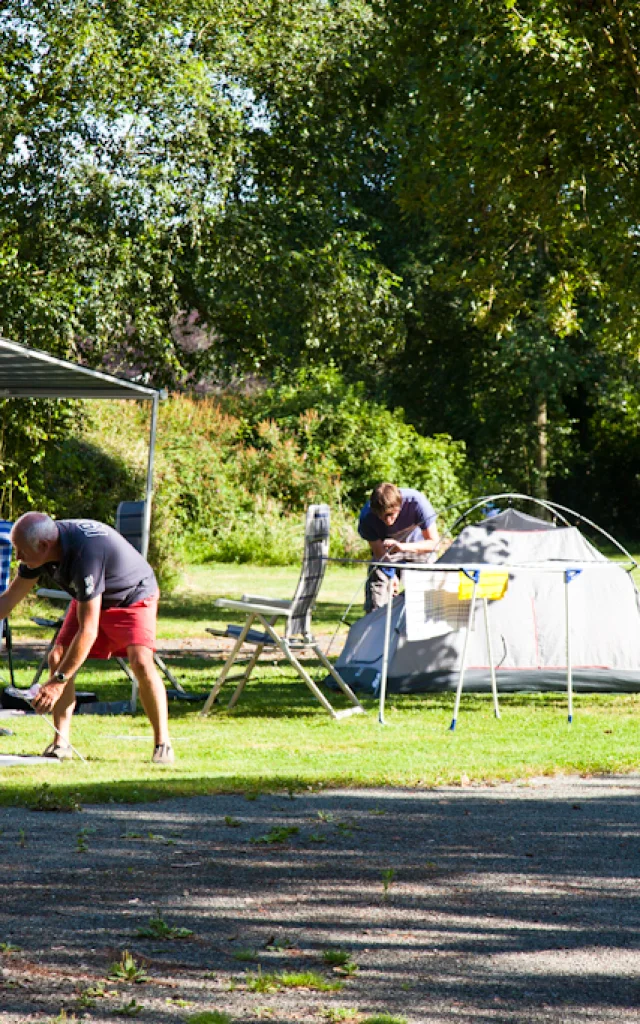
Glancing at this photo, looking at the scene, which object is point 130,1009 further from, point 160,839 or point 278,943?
point 160,839

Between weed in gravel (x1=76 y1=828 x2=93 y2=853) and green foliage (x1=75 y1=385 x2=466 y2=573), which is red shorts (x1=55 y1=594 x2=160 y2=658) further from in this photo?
green foliage (x1=75 y1=385 x2=466 y2=573)

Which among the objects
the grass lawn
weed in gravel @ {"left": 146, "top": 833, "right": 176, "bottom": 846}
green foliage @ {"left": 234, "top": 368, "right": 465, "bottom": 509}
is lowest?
the grass lawn

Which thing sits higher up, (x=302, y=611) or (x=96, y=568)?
(x=96, y=568)

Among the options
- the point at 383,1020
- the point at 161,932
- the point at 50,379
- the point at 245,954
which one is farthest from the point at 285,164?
the point at 383,1020

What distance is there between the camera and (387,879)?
473cm

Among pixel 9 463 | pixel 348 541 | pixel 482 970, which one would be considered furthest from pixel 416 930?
pixel 348 541

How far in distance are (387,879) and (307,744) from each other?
3031mm

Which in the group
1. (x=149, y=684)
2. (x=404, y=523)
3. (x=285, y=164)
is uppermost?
(x=285, y=164)

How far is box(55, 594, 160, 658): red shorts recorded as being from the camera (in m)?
6.86

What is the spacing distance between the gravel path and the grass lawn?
37 cm

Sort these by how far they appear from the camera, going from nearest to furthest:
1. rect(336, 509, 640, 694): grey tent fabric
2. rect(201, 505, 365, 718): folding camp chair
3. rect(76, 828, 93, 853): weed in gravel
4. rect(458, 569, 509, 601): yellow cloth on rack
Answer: rect(76, 828, 93, 853): weed in gravel
rect(201, 505, 365, 718): folding camp chair
rect(458, 569, 509, 601): yellow cloth on rack
rect(336, 509, 640, 694): grey tent fabric

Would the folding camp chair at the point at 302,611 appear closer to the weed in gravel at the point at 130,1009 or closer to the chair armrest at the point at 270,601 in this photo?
the chair armrest at the point at 270,601

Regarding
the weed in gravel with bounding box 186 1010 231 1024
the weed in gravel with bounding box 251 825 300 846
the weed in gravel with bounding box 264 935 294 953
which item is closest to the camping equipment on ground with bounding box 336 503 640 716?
the weed in gravel with bounding box 251 825 300 846

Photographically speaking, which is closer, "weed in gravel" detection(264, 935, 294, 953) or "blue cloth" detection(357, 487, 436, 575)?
"weed in gravel" detection(264, 935, 294, 953)
